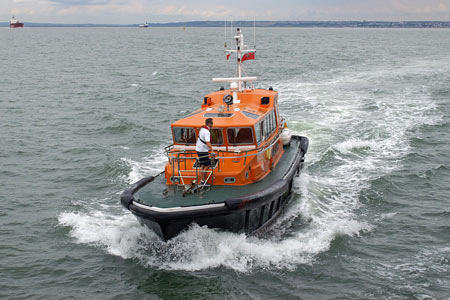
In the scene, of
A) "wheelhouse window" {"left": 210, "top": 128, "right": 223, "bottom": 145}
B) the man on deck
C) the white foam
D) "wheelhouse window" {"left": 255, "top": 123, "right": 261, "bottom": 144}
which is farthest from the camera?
the white foam

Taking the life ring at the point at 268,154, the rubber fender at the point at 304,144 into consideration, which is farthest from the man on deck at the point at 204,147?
the rubber fender at the point at 304,144

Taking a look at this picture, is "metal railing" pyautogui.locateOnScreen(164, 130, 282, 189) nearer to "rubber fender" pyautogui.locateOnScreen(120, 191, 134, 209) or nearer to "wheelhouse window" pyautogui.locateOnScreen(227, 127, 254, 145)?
"wheelhouse window" pyautogui.locateOnScreen(227, 127, 254, 145)

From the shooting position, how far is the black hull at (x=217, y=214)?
10.5 metres

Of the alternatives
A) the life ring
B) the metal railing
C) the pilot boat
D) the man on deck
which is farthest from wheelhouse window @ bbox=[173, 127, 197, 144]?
the life ring

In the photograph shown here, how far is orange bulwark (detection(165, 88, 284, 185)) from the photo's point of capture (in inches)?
467

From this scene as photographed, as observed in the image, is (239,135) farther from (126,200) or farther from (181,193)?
(126,200)

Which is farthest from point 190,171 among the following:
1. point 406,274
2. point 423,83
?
point 423,83

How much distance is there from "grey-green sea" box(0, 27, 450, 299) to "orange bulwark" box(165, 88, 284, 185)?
1.50 metres

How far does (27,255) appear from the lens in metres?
11.9

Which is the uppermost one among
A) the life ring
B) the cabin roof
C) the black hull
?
the cabin roof

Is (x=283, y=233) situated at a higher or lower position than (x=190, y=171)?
lower

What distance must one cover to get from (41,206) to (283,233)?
24.5ft

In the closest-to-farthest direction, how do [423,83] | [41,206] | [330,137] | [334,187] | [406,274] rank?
[406,274]
[41,206]
[334,187]
[330,137]
[423,83]

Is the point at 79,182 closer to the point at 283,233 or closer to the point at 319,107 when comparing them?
the point at 283,233
